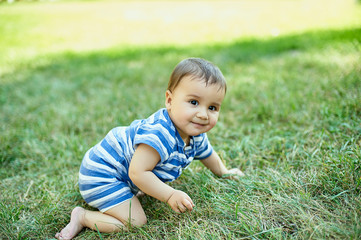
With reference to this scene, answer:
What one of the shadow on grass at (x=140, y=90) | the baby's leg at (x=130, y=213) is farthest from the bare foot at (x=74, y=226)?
the shadow on grass at (x=140, y=90)

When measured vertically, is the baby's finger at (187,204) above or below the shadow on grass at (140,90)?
below

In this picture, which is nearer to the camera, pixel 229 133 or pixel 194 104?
pixel 194 104

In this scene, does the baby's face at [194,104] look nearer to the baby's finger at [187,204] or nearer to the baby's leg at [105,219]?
the baby's finger at [187,204]

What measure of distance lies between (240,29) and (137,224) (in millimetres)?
6638

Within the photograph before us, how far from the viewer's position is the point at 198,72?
1.65 metres

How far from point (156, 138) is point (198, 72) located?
43 centimetres

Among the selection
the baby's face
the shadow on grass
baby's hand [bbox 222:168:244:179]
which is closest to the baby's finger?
the baby's face

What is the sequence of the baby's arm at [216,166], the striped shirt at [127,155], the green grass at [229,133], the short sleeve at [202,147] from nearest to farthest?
the green grass at [229,133] < the striped shirt at [127,155] < the short sleeve at [202,147] < the baby's arm at [216,166]

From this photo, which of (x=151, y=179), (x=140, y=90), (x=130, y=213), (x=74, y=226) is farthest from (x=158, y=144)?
(x=140, y=90)

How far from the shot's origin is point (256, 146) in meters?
2.39

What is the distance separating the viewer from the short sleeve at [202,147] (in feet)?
6.30

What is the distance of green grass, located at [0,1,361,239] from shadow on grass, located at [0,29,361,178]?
0.05 feet

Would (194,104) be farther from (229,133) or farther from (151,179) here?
(229,133)

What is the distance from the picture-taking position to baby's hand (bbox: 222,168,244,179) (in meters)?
2.01
